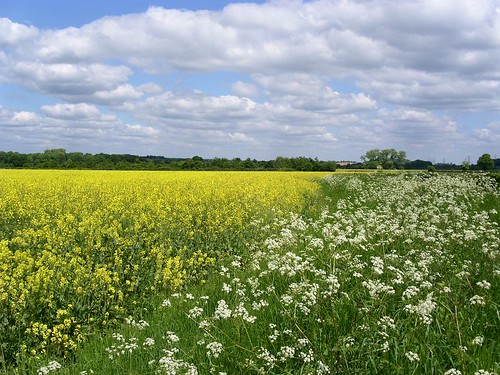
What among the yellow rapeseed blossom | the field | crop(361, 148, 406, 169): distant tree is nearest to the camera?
the field

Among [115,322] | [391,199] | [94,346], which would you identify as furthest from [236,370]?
[391,199]

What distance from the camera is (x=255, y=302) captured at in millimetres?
4973

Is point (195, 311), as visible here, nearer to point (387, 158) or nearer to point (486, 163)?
point (486, 163)

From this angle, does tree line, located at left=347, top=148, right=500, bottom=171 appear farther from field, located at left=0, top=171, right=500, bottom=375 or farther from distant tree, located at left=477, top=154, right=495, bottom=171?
field, located at left=0, top=171, right=500, bottom=375

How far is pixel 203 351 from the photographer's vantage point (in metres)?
4.66

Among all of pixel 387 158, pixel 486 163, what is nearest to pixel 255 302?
pixel 486 163

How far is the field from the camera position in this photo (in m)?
3.91

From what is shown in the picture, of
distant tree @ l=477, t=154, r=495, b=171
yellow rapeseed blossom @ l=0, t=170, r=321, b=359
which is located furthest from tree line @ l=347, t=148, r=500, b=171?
yellow rapeseed blossom @ l=0, t=170, r=321, b=359

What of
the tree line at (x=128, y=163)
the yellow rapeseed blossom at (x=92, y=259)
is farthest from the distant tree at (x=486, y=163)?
the yellow rapeseed blossom at (x=92, y=259)

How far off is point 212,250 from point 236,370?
643cm

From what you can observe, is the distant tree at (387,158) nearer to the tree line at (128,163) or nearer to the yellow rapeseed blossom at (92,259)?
the tree line at (128,163)

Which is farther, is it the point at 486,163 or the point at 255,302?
the point at 486,163

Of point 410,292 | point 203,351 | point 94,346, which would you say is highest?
point 410,292

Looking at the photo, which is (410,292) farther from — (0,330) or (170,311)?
(0,330)
